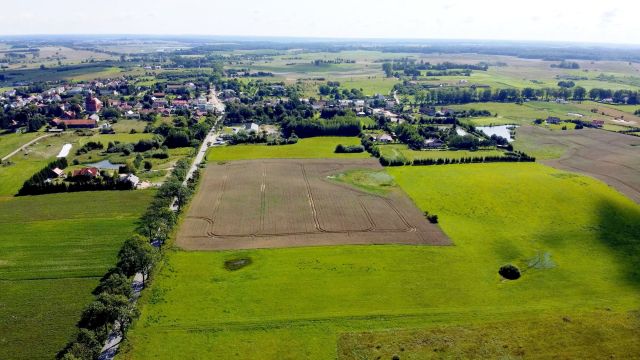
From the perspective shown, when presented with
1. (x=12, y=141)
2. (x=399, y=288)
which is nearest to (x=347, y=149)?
(x=399, y=288)

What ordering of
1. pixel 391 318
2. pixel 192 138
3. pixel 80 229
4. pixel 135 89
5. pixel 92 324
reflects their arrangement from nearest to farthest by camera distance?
pixel 92 324 < pixel 391 318 < pixel 80 229 < pixel 192 138 < pixel 135 89

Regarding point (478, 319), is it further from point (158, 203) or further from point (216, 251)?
point (158, 203)

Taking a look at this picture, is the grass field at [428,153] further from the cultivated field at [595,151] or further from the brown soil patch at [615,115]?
the brown soil patch at [615,115]

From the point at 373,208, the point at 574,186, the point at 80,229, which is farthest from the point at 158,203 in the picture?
the point at 574,186

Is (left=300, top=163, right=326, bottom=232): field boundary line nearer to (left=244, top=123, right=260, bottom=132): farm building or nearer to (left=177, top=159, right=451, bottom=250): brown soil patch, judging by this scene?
(left=177, top=159, right=451, bottom=250): brown soil patch

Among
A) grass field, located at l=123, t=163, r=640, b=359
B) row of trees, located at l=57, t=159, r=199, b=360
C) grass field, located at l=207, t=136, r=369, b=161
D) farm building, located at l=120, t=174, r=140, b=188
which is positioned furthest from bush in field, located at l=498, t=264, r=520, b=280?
farm building, located at l=120, t=174, r=140, b=188

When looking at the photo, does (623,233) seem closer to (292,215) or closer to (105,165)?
(292,215)
